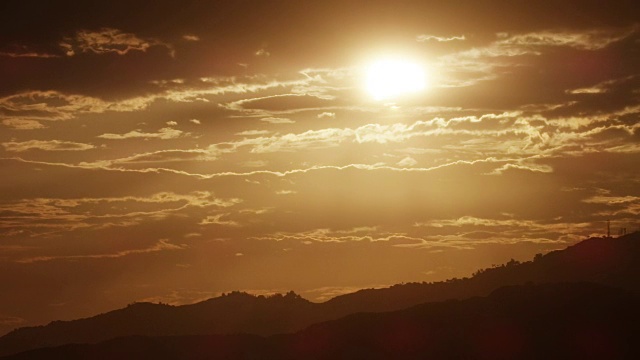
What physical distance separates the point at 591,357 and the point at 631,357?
7.02 meters

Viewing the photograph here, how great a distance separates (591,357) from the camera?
652ft

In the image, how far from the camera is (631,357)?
199 m
